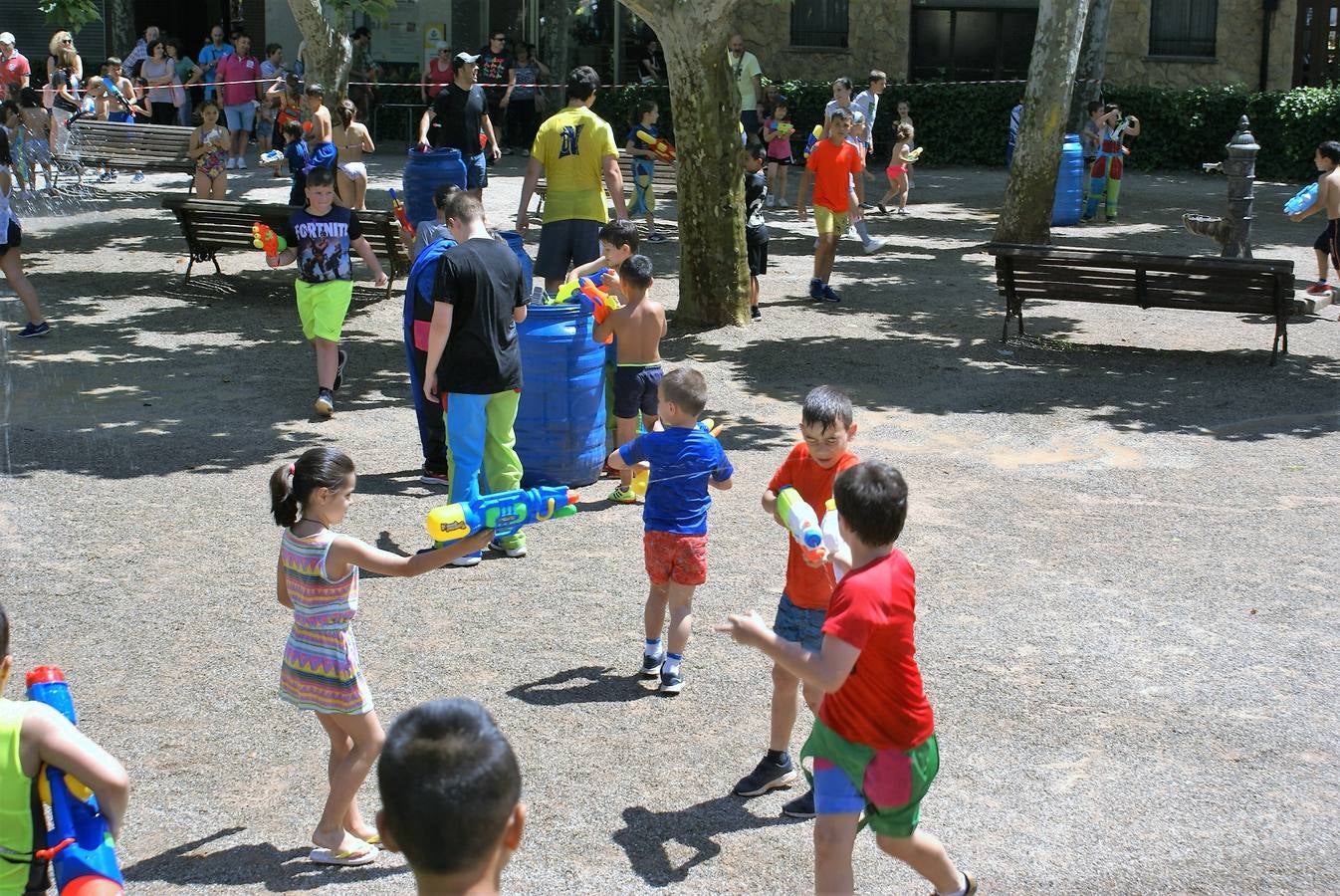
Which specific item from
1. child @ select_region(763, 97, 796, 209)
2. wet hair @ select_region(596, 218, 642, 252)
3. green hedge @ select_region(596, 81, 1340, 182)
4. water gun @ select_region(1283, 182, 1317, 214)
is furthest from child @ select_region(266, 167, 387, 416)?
green hedge @ select_region(596, 81, 1340, 182)

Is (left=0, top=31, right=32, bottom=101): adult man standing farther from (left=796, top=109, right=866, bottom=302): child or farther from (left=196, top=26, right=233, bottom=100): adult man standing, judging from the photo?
(left=796, top=109, right=866, bottom=302): child

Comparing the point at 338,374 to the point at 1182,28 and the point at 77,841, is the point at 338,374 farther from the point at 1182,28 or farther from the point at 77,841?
the point at 1182,28

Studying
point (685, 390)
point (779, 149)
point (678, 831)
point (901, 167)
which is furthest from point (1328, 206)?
point (678, 831)

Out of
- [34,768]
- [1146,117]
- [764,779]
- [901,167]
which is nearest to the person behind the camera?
[34,768]

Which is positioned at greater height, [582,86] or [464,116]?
[582,86]

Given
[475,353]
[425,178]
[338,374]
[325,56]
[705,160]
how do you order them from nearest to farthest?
[475,353], [338,374], [705,160], [425,178], [325,56]

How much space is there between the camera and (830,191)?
14.0 meters

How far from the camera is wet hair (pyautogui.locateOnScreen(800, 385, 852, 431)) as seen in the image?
15.9ft

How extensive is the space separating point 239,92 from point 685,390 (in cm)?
2112

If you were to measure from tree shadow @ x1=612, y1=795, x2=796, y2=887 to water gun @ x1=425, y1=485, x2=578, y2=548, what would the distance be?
107 centimetres

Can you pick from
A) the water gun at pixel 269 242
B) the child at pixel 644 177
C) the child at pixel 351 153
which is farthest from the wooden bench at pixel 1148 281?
the child at pixel 351 153

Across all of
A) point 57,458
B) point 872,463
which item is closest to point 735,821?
point 872,463

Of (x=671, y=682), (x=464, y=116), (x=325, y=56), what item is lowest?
(x=671, y=682)

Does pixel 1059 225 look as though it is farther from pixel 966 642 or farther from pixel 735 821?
pixel 735 821
